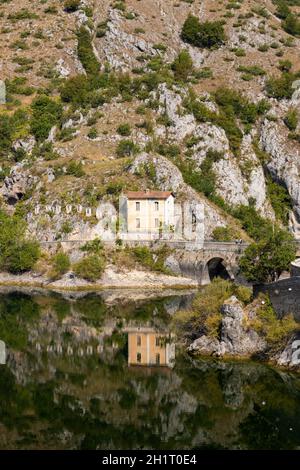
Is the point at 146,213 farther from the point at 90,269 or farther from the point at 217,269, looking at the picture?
the point at 90,269

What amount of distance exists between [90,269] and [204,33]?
9281 cm

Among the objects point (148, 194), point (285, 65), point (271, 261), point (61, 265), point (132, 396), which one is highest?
point (285, 65)

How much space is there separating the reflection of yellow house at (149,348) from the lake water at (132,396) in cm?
9

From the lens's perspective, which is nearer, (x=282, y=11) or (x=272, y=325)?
(x=272, y=325)

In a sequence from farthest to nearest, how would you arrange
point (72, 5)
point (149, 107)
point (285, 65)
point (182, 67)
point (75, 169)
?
point (72, 5) < point (285, 65) < point (182, 67) < point (149, 107) < point (75, 169)

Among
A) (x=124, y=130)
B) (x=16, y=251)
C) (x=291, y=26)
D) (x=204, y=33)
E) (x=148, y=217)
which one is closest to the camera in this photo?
(x=16, y=251)

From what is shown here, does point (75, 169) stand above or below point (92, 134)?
below

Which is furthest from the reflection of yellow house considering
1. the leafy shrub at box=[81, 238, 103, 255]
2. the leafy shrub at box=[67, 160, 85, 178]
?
the leafy shrub at box=[67, 160, 85, 178]

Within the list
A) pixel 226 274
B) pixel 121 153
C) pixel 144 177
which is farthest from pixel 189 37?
pixel 226 274

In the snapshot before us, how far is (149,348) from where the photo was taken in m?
52.3

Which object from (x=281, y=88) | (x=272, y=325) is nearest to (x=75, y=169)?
(x=281, y=88)

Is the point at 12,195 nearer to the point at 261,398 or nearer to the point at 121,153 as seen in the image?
the point at 121,153

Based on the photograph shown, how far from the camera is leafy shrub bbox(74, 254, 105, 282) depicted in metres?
92.9

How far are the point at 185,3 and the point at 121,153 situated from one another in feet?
252
